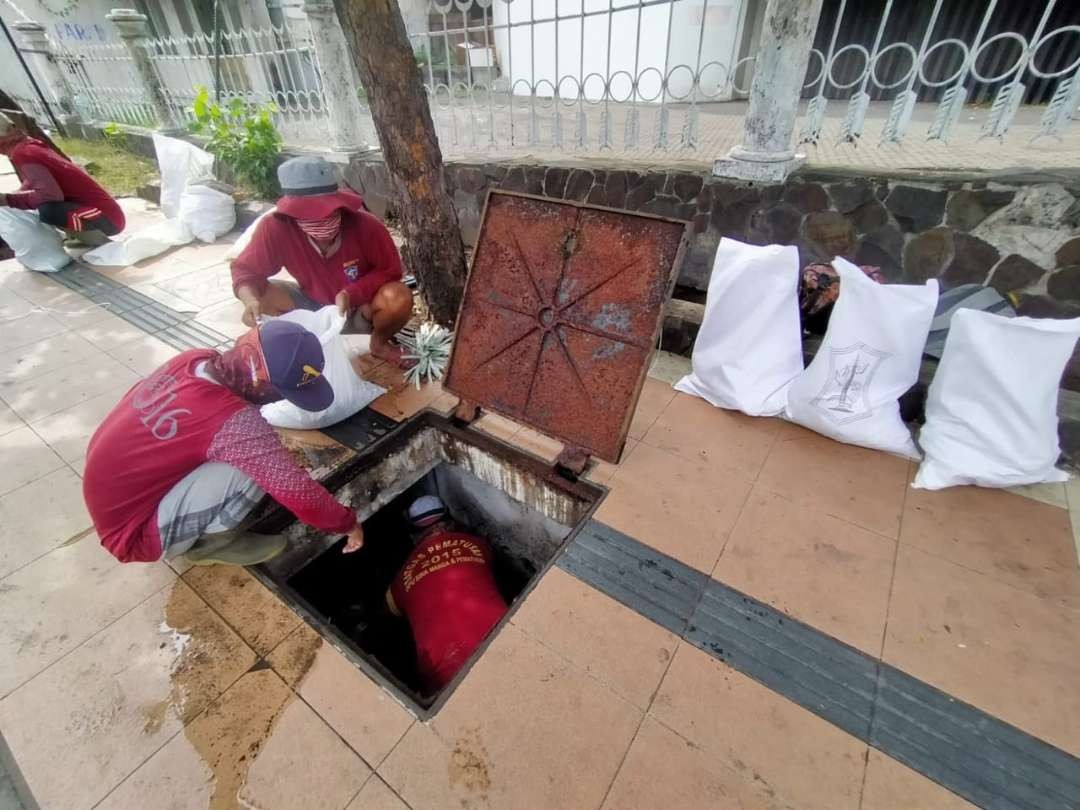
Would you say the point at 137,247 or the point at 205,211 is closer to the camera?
the point at 137,247

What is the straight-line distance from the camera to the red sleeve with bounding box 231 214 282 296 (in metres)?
2.97

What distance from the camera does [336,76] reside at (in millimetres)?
4531

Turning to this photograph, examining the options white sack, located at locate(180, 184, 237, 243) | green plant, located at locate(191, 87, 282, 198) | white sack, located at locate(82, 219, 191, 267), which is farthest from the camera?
green plant, located at locate(191, 87, 282, 198)

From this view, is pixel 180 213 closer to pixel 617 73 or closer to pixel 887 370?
pixel 617 73

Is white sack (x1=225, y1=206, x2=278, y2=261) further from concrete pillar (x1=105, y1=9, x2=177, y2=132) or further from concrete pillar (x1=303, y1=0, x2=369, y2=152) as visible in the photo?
concrete pillar (x1=105, y1=9, x2=177, y2=132)

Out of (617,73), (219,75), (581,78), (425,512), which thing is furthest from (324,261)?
(219,75)

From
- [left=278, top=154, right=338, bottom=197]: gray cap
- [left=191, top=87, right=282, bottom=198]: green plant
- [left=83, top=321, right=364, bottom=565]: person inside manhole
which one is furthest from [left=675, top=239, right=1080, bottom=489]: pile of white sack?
[left=191, top=87, right=282, bottom=198]: green plant

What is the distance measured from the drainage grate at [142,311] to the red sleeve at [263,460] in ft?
6.40

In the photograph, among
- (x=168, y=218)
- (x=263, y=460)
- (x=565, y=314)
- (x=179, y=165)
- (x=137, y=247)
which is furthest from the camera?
(x=168, y=218)

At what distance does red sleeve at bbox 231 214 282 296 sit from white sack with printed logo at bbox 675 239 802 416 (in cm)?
261

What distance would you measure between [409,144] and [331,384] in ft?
4.81

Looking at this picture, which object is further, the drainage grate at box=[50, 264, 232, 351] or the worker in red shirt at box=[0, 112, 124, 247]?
the worker in red shirt at box=[0, 112, 124, 247]

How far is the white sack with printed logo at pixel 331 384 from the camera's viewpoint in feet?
8.29

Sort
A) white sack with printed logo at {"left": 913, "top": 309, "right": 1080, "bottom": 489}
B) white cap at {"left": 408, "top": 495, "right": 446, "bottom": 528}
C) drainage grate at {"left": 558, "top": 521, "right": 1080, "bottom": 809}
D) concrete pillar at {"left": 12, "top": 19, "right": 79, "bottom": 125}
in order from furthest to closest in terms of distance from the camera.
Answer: concrete pillar at {"left": 12, "top": 19, "right": 79, "bottom": 125} → white cap at {"left": 408, "top": 495, "right": 446, "bottom": 528} → white sack with printed logo at {"left": 913, "top": 309, "right": 1080, "bottom": 489} → drainage grate at {"left": 558, "top": 521, "right": 1080, "bottom": 809}
